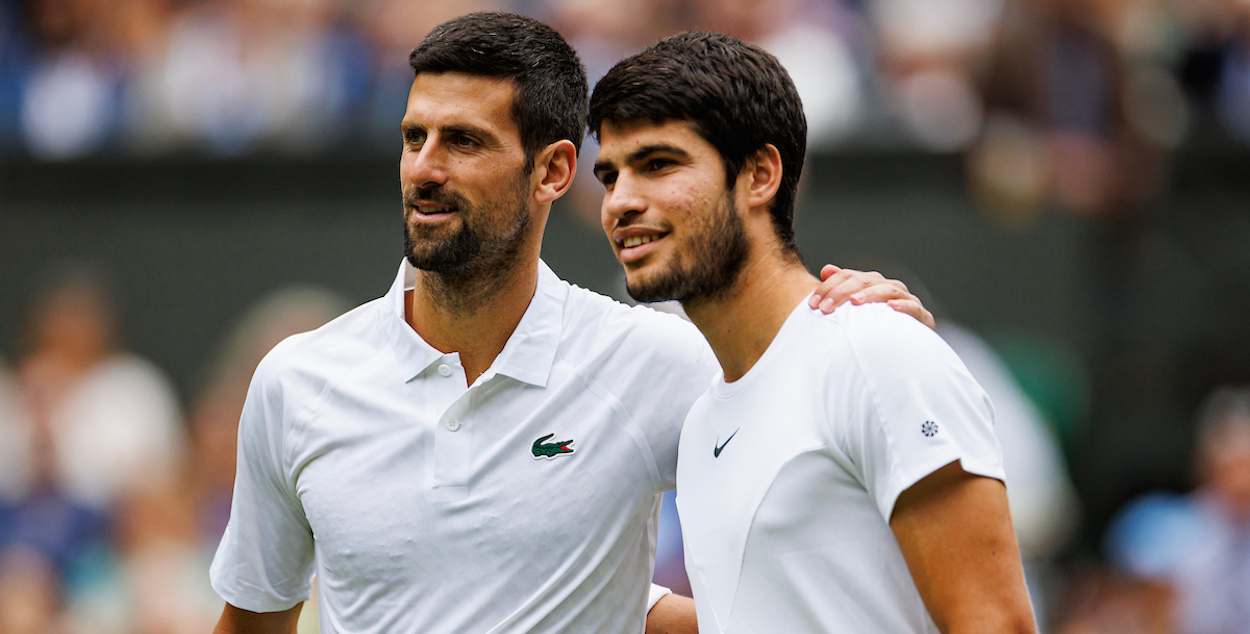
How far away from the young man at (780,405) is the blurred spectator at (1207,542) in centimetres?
439

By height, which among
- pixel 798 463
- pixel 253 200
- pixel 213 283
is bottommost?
pixel 213 283

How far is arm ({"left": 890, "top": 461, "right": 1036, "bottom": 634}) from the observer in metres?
2.17

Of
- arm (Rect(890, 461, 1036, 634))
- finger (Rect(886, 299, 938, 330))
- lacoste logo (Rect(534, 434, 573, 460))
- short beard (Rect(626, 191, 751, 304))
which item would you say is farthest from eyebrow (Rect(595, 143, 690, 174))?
arm (Rect(890, 461, 1036, 634))

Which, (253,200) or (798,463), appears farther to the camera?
(253,200)

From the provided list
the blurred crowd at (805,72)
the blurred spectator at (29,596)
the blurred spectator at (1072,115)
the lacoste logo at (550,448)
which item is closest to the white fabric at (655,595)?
the lacoste logo at (550,448)

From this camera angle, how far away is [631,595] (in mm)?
2836

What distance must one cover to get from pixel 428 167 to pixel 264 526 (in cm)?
85

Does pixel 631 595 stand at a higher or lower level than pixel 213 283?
higher

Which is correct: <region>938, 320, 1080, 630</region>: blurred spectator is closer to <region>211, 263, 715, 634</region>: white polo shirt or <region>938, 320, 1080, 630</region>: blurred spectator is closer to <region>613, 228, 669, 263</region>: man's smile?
<region>211, 263, 715, 634</region>: white polo shirt

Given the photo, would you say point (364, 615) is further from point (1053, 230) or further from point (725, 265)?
point (1053, 230)

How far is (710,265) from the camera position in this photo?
254 cm

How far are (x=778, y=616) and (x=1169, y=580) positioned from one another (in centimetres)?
461

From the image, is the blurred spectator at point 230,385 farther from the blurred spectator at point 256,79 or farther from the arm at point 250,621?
the arm at point 250,621

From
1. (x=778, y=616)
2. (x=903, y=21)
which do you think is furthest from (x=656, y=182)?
(x=903, y=21)
